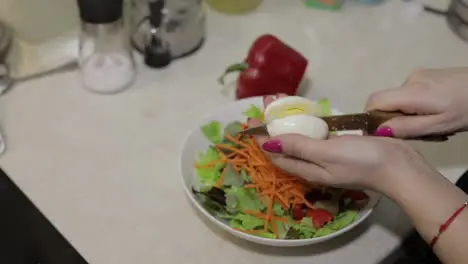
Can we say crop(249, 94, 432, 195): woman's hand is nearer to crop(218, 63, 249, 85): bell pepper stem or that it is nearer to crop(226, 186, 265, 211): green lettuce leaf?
crop(226, 186, 265, 211): green lettuce leaf

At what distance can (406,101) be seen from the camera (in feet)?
2.93

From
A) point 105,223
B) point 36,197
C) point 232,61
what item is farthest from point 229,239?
point 232,61

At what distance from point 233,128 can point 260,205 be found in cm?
14

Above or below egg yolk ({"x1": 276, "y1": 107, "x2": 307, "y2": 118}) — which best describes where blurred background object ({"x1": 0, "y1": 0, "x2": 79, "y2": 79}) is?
below

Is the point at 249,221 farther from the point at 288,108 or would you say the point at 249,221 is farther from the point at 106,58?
the point at 106,58

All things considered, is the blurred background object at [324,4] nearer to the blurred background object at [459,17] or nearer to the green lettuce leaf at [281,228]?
the blurred background object at [459,17]

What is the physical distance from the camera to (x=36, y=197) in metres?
0.94

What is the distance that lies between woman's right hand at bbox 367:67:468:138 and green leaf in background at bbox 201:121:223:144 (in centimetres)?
23

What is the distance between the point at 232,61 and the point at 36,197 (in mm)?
431

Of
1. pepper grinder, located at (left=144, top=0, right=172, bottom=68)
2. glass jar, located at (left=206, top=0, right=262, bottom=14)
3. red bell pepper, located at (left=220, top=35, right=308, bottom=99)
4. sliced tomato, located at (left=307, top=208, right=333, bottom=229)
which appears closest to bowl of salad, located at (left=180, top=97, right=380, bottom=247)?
sliced tomato, located at (left=307, top=208, right=333, bottom=229)

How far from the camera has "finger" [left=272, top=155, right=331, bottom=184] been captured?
2.73 feet

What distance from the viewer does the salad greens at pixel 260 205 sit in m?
0.90

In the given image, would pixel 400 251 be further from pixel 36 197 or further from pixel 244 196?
pixel 36 197

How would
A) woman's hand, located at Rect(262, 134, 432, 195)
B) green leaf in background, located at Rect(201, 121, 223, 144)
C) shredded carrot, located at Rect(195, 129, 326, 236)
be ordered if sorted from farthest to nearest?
green leaf in background, located at Rect(201, 121, 223, 144) → shredded carrot, located at Rect(195, 129, 326, 236) → woman's hand, located at Rect(262, 134, 432, 195)
